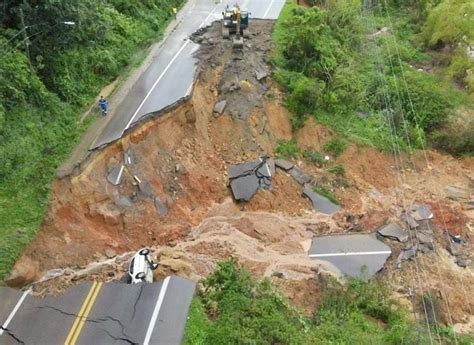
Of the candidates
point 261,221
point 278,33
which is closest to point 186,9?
point 278,33

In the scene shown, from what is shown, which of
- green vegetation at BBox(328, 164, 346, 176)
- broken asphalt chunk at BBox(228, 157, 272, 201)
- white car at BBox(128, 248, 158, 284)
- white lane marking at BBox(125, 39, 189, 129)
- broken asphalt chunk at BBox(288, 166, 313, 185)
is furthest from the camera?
green vegetation at BBox(328, 164, 346, 176)

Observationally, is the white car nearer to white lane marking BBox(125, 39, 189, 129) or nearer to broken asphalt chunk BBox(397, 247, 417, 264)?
white lane marking BBox(125, 39, 189, 129)

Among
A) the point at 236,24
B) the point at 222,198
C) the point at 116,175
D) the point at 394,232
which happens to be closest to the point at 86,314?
the point at 116,175

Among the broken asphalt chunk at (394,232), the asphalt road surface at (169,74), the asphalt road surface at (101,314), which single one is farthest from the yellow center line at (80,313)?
the broken asphalt chunk at (394,232)

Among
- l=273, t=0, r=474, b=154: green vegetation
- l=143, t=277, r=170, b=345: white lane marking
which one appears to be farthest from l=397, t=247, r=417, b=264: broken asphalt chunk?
l=143, t=277, r=170, b=345: white lane marking

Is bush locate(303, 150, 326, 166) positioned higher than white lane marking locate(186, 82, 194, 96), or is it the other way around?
white lane marking locate(186, 82, 194, 96)

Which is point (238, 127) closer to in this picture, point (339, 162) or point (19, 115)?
point (339, 162)

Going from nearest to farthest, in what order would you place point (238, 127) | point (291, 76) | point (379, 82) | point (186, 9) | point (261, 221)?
point (261, 221)
point (238, 127)
point (291, 76)
point (379, 82)
point (186, 9)
